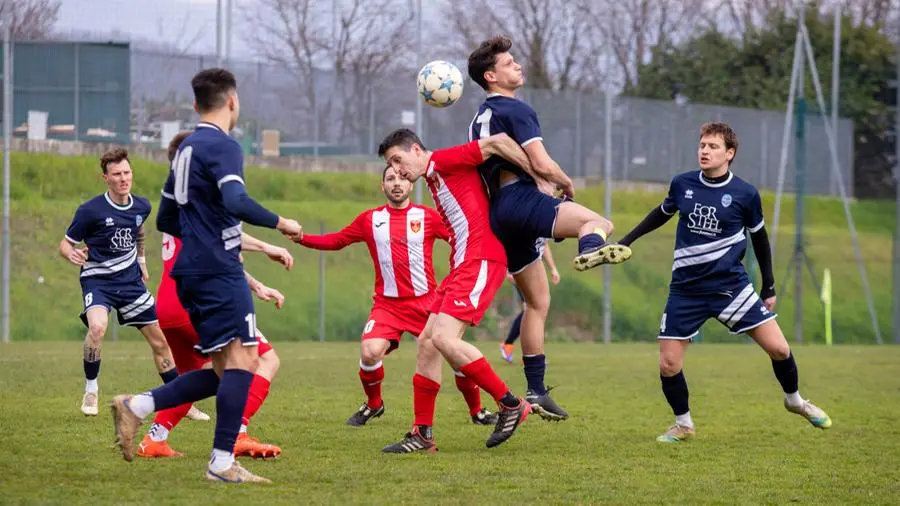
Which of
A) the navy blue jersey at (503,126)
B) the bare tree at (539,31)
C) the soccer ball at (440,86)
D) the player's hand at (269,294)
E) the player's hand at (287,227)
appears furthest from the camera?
the bare tree at (539,31)

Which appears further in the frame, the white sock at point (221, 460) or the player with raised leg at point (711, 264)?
the player with raised leg at point (711, 264)

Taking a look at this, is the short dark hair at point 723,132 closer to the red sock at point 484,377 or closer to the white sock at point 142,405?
the red sock at point 484,377

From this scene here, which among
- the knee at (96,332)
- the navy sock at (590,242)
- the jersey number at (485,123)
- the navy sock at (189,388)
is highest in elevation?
the jersey number at (485,123)

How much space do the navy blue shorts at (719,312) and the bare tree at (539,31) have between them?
17.4 metres

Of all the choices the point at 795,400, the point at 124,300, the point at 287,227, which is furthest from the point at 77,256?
the point at 795,400

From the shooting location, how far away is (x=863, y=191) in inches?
1195

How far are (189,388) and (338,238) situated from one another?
2.33 m

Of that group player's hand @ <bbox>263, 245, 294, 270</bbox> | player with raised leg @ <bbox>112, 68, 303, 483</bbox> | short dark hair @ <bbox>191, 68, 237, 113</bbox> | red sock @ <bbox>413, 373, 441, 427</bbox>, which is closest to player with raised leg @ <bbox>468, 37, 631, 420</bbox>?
red sock @ <bbox>413, 373, 441, 427</bbox>

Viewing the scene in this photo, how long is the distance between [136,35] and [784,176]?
13.7 m

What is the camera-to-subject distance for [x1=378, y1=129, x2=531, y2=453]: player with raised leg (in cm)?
767

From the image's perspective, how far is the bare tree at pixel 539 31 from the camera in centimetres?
2570

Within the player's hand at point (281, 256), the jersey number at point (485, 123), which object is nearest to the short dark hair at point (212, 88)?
the player's hand at point (281, 256)

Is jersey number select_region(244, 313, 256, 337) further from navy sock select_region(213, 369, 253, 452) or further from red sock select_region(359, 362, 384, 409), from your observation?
red sock select_region(359, 362, 384, 409)

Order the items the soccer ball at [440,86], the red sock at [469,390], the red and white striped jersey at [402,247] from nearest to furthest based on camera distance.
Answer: the soccer ball at [440,86] < the red sock at [469,390] < the red and white striped jersey at [402,247]
